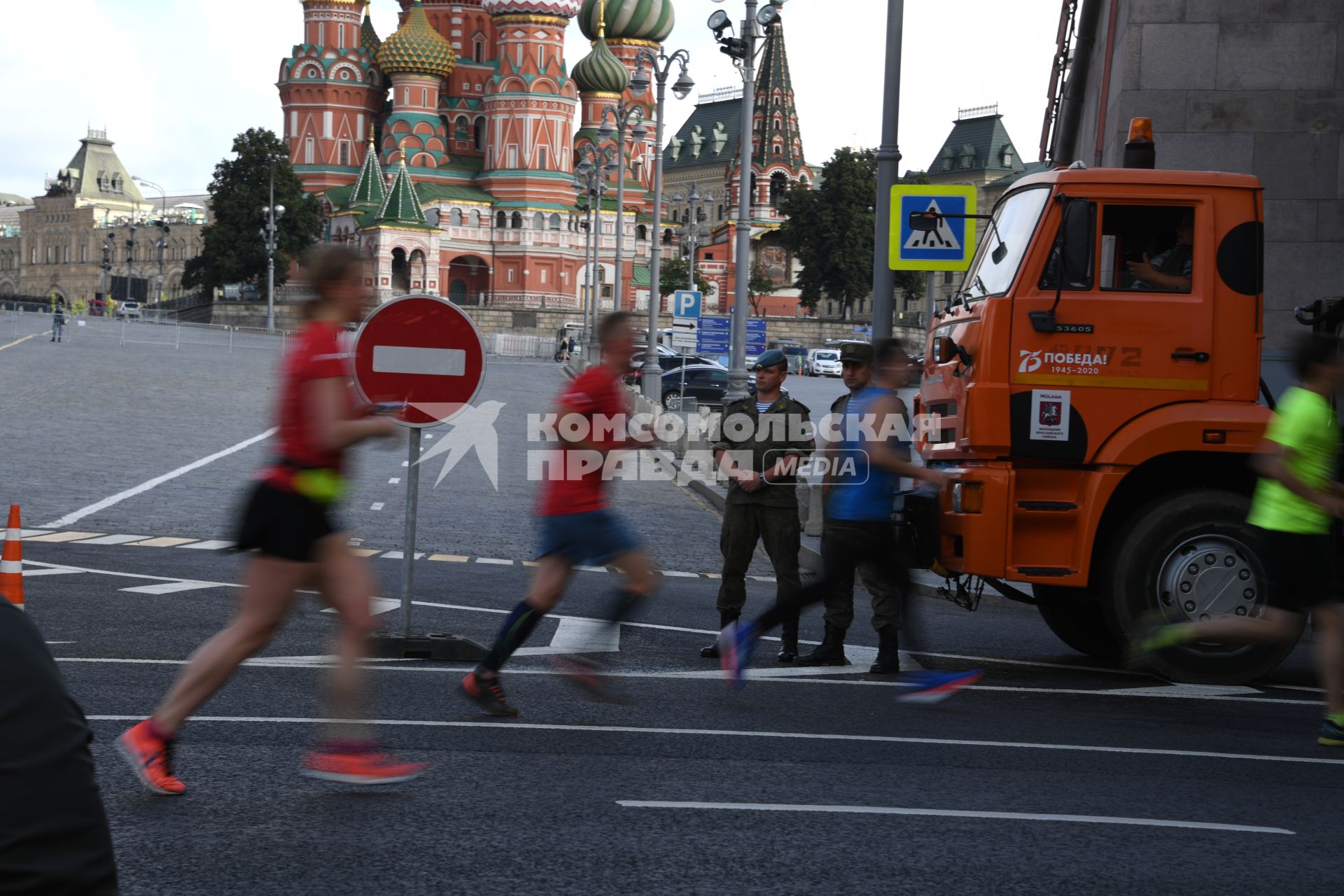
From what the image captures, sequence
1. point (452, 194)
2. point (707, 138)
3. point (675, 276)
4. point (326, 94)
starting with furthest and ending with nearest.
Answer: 1. point (707, 138)
2. point (675, 276)
3. point (326, 94)
4. point (452, 194)

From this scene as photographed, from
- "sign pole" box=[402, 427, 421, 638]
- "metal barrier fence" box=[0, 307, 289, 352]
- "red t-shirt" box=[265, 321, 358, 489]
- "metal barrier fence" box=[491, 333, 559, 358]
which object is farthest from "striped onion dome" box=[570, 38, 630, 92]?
"red t-shirt" box=[265, 321, 358, 489]

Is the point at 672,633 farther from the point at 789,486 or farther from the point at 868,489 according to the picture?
the point at 868,489

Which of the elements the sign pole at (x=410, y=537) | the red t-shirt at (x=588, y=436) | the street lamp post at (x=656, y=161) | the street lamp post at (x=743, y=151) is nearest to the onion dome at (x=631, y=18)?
the street lamp post at (x=656, y=161)

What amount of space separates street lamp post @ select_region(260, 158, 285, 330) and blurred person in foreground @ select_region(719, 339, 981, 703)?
77.9 metres

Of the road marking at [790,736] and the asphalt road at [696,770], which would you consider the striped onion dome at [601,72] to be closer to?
the asphalt road at [696,770]

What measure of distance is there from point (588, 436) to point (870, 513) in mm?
1647

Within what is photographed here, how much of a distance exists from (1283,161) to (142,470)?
14.7m

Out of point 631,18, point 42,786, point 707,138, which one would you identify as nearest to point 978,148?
point 707,138

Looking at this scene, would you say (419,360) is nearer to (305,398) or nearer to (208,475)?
(305,398)

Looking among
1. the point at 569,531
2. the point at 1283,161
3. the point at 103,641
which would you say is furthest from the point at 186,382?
the point at 569,531

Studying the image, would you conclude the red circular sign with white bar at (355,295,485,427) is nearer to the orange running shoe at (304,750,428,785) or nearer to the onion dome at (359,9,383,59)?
the orange running shoe at (304,750,428,785)

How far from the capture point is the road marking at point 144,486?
1552 cm

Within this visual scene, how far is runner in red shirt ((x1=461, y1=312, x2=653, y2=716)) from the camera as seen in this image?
6.69 metres

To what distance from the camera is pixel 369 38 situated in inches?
4333
